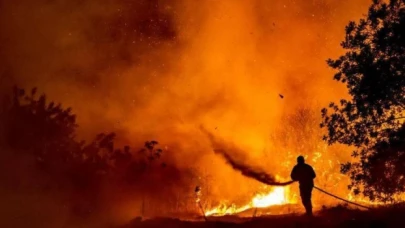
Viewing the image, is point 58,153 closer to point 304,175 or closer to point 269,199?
point 269,199

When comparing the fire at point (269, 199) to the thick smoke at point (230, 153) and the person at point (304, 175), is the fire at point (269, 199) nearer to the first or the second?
the thick smoke at point (230, 153)

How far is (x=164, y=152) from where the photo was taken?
35531 millimetres

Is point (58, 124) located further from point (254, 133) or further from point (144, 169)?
point (254, 133)

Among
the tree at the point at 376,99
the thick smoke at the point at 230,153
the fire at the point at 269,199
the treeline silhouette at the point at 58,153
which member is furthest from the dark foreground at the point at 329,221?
the thick smoke at the point at 230,153

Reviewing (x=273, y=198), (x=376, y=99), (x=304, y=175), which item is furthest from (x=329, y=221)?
(x=273, y=198)

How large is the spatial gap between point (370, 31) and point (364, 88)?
167 centimetres

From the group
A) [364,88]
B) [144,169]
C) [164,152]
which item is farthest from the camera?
[164,152]

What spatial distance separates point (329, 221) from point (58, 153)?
1565 cm

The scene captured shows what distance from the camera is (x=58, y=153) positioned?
1050 inches

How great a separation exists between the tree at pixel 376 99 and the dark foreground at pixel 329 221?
86cm

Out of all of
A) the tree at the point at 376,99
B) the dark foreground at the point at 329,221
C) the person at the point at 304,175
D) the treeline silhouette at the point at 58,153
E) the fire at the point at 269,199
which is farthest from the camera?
the fire at the point at 269,199

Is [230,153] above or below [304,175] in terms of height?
above

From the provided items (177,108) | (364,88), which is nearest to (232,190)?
(177,108)

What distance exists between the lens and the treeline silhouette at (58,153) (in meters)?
24.5
